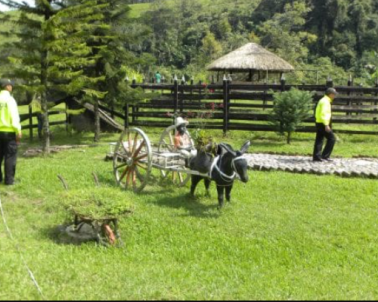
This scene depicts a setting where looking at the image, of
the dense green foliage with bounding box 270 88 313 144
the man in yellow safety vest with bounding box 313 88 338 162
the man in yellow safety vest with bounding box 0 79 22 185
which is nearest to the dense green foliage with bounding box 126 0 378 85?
the dense green foliage with bounding box 270 88 313 144

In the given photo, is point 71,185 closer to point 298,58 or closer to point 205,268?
point 205,268

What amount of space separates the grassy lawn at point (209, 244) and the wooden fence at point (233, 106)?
6.50 metres

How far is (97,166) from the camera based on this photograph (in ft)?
35.9

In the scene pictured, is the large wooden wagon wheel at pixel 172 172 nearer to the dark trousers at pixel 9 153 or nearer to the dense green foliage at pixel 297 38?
the dark trousers at pixel 9 153

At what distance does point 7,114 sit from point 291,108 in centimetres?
860

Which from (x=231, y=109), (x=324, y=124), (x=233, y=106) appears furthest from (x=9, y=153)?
(x=233, y=106)

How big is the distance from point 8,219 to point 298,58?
4241 centimetres

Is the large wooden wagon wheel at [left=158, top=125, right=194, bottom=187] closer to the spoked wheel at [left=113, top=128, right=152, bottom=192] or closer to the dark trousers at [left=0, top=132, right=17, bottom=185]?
the spoked wheel at [left=113, top=128, right=152, bottom=192]

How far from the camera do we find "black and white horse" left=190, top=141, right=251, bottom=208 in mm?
7145

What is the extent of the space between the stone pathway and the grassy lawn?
0.46m

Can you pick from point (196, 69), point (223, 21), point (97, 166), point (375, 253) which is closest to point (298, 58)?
point (196, 69)

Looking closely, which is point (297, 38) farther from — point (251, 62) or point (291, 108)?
point (291, 108)

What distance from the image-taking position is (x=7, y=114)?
30.4 ft

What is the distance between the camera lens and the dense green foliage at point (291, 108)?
570 inches
